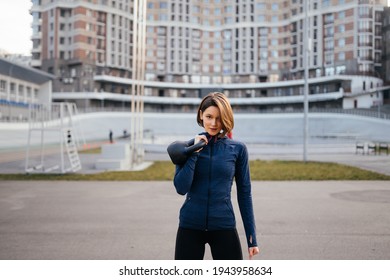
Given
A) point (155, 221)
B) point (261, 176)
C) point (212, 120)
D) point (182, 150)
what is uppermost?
point (212, 120)

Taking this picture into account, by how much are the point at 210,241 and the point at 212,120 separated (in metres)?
0.87

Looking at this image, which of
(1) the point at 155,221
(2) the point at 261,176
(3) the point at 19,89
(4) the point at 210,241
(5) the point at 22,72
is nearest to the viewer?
(4) the point at 210,241

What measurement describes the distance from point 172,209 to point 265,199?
8.12 ft

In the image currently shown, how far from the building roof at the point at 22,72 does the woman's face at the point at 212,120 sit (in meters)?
34.4

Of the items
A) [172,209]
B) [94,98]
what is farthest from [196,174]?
[94,98]

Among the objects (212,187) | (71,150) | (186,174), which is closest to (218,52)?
(71,150)

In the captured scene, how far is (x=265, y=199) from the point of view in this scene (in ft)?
31.6

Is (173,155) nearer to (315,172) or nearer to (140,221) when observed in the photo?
(140,221)

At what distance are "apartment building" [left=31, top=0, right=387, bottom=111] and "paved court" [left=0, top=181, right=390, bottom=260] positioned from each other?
181 feet

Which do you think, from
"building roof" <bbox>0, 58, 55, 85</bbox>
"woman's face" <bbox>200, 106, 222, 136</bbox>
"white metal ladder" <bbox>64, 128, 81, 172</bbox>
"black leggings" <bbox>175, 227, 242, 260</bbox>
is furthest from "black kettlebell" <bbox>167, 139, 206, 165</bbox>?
"building roof" <bbox>0, 58, 55, 85</bbox>

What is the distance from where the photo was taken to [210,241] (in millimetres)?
2828

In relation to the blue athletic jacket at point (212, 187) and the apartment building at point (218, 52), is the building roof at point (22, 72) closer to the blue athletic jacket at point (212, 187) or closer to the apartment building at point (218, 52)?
the apartment building at point (218, 52)

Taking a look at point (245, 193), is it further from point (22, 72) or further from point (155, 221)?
point (22, 72)

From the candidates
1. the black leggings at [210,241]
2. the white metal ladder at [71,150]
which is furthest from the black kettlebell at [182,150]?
the white metal ladder at [71,150]
